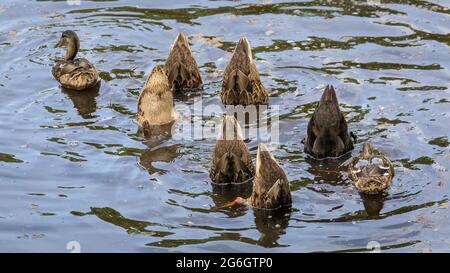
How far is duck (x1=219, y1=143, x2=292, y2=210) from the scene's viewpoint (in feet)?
38.1

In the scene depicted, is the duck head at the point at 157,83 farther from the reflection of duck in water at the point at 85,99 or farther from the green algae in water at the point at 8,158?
the green algae in water at the point at 8,158

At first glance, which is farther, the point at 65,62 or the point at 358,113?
the point at 65,62

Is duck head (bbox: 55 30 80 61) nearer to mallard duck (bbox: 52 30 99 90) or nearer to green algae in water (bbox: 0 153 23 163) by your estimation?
mallard duck (bbox: 52 30 99 90)

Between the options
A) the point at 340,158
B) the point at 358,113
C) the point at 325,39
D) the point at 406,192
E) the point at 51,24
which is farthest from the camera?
the point at 51,24

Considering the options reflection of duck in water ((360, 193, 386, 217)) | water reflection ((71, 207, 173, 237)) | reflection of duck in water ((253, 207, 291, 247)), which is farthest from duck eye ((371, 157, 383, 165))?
water reflection ((71, 207, 173, 237))

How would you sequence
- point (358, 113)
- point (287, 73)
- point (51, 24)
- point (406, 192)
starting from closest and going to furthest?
point (406, 192) → point (358, 113) → point (287, 73) → point (51, 24)

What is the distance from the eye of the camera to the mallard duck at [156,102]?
14.2m

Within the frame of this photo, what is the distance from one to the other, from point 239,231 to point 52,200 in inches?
89.6

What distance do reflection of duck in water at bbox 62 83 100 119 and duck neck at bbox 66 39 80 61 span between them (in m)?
0.62

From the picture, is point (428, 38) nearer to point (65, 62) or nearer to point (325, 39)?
point (325, 39)

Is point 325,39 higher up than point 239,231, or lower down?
higher up

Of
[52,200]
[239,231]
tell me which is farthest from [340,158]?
[52,200]

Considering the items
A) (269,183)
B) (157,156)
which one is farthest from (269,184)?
(157,156)

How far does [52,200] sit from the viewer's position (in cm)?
1202
